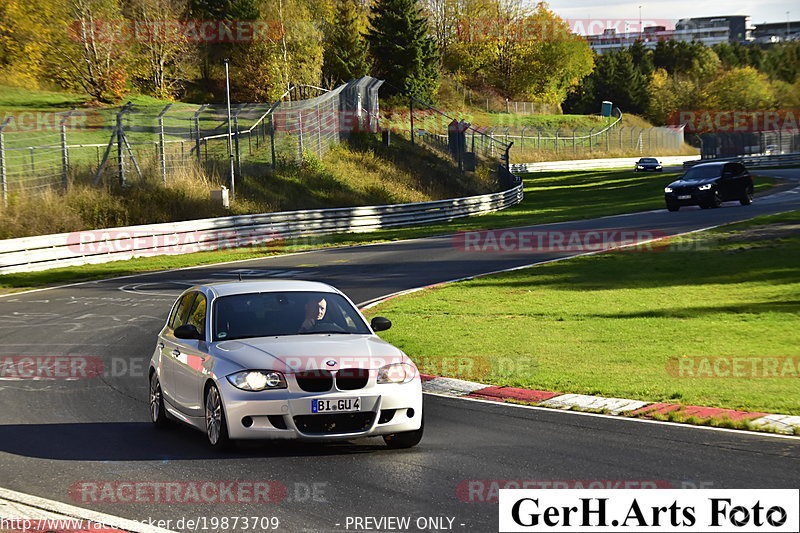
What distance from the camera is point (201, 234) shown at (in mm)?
33906

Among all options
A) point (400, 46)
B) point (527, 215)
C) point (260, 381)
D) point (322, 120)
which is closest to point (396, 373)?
point (260, 381)

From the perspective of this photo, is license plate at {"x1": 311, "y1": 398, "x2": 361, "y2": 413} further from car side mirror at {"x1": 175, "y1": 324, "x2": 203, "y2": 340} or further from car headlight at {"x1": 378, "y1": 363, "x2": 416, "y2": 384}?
car side mirror at {"x1": 175, "y1": 324, "x2": 203, "y2": 340}

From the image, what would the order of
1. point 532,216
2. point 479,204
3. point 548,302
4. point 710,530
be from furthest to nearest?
1. point 479,204
2. point 532,216
3. point 548,302
4. point 710,530

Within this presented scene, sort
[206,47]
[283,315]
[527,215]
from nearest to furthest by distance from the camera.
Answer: [283,315] < [527,215] < [206,47]

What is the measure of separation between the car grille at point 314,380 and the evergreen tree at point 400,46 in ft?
282

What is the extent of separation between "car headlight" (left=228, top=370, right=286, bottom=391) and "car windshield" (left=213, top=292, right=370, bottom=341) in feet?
2.96

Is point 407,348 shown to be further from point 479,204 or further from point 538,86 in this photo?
point 538,86

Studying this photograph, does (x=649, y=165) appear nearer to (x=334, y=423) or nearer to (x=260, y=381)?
(x=334, y=423)

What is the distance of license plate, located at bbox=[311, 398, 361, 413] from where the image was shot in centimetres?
851

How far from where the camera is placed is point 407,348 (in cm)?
1529

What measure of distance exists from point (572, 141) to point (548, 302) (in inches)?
3527

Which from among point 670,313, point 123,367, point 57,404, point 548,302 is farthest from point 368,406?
point 548,302

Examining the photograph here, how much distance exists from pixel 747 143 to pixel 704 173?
5901cm

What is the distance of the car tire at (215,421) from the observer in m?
8.70
